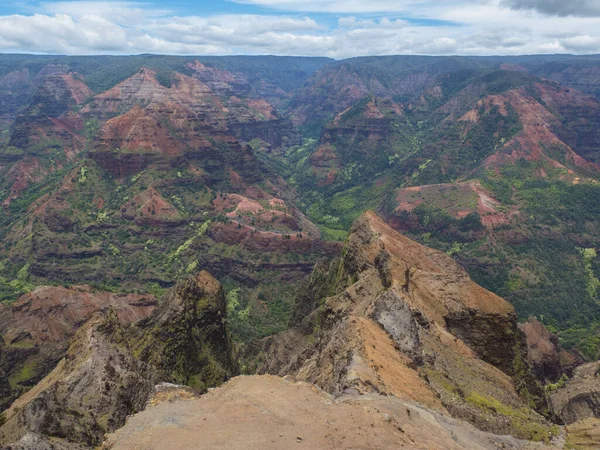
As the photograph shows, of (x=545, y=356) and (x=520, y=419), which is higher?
(x=520, y=419)

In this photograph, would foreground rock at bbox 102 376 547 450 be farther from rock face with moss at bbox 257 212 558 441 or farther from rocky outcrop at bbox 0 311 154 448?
rocky outcrop at bbox 0 311 154 448

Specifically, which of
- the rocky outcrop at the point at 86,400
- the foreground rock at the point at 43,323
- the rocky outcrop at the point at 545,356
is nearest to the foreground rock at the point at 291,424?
the rocky outcrop at the point at 86,400

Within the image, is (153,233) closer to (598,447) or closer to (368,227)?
(368,227)

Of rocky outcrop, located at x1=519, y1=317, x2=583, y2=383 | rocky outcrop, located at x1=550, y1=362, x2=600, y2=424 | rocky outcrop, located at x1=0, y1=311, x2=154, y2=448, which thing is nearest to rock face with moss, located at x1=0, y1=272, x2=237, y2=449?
rocky outcrop, located at x1=0, y1=311, x2=154, y2=448

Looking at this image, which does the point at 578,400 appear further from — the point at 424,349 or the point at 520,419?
the point at 424,349

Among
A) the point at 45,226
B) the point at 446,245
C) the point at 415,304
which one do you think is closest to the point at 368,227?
the point at 415,304

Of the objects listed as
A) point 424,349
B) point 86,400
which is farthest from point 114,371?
point 424,349
